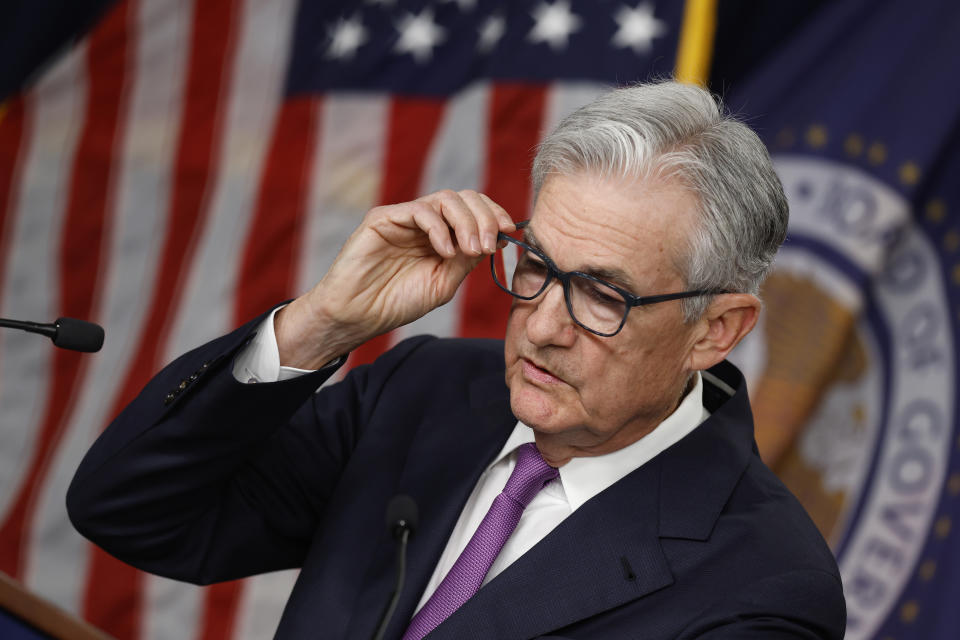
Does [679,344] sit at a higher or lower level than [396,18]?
lower

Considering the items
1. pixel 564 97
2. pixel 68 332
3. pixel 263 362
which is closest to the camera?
pixel 68 332

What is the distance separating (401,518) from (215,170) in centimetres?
259

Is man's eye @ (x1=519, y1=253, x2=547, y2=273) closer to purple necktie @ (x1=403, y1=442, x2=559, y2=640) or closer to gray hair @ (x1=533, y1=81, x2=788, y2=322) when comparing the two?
gray hair @ (x1=533, y1=81, x2=788, y2=322)

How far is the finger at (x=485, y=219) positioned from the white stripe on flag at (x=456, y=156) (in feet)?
5.62

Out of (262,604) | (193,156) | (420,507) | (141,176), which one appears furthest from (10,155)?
(420,507)

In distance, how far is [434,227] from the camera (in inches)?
60.0

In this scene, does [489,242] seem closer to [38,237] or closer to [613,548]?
[613,548]

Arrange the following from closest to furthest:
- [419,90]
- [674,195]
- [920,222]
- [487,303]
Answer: [674,195] → [920,222] → [487,303] → [419,90]

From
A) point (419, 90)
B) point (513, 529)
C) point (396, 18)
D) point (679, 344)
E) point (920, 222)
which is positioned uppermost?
point (396, 18)

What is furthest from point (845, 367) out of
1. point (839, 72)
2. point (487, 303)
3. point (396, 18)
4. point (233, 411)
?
point (233, 411)

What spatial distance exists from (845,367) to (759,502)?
161cm

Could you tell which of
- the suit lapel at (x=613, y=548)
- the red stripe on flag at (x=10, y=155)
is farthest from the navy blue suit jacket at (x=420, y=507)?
the red stripe on flag at (x=10, y=155)

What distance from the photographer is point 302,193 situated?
362 cm

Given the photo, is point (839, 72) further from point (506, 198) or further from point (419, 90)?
point (419, 90)
